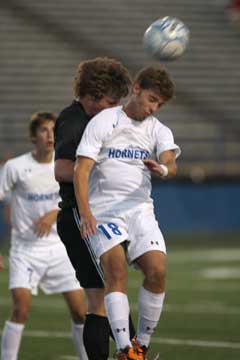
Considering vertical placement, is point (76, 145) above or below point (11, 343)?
above

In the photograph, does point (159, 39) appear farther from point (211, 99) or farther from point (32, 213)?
point (211, 99)

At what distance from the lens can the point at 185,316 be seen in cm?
1207

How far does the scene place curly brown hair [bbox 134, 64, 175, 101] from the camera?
7.40 m

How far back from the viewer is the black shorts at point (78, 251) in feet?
25.2

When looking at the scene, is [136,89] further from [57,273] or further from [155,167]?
[57,273]

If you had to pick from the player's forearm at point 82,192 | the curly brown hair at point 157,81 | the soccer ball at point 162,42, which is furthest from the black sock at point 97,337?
the soccer ball at point 162,42

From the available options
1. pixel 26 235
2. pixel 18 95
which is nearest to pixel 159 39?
pixel 26 235

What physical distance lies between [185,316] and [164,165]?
483cm

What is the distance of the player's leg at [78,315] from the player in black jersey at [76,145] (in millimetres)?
862

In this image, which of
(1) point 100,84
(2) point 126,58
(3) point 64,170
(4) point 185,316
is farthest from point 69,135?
(2) point 126,58

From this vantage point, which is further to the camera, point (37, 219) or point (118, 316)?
point (37, 219)

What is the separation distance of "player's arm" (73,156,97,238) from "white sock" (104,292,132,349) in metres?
0.40

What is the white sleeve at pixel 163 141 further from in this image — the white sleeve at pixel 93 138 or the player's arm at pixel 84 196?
the player's arm at pixel 84 196

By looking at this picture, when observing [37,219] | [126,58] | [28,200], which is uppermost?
[28,200]
